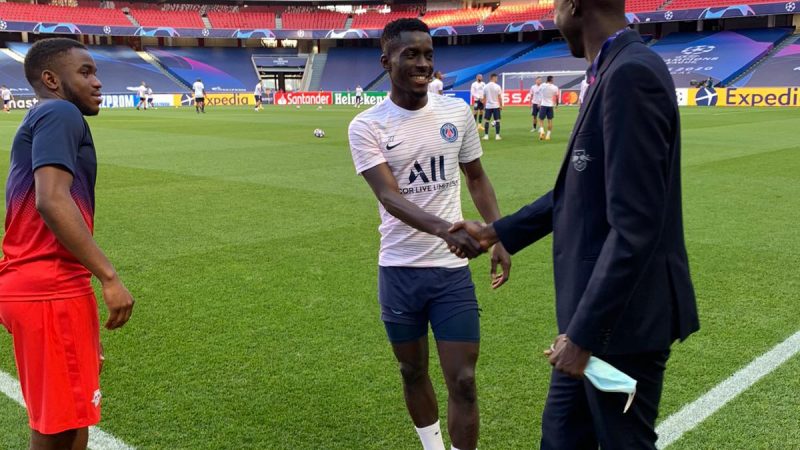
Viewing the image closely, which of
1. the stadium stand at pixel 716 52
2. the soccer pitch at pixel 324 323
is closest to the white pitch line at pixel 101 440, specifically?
the soccer pitch at pixel 324 323

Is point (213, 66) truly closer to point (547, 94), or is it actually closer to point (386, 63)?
point (547, 94)

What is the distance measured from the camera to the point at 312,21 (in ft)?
231

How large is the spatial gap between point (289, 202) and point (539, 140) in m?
11.4

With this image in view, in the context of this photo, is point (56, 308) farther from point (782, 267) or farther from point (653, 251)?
point (782, 267)

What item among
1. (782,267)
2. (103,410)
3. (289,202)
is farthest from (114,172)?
(782,267)

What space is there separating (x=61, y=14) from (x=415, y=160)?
67.2m

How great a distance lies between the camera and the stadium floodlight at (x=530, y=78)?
4486cm

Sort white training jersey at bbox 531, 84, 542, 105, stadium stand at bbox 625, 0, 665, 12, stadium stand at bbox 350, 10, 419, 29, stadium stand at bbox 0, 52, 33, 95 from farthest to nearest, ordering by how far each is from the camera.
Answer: stadium stand at bbox 350, 10, 419, 29, stadium stand at bbox 625, 0, 665, 12, stadium stand at bbox 0, 52, 33, 95, white training jersey at bbox 531, 84, 542, 105

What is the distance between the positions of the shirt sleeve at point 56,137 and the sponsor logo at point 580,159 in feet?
6.04

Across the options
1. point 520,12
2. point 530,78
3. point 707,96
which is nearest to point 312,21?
point 520,12

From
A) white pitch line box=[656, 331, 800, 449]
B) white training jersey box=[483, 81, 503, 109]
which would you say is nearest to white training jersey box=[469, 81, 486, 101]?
white training jersey box=[483, 81, 503, 109]

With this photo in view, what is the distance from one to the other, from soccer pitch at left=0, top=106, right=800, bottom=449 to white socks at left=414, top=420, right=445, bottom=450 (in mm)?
230

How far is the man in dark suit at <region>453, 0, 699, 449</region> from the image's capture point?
186 centimetres

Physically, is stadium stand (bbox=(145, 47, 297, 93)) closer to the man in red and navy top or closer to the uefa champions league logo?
the uefa champions league logo
